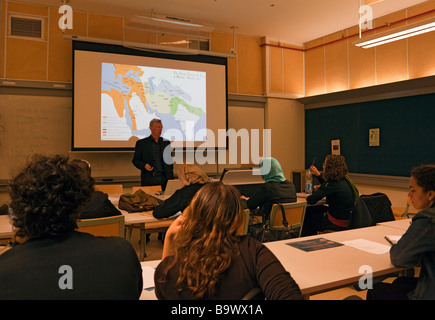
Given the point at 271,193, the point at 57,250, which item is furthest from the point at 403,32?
the point at 57,250

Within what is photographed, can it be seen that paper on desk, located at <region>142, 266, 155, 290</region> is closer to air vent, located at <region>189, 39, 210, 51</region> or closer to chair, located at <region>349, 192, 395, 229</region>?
chair, located at <region>349, 192, 395, 229</region>

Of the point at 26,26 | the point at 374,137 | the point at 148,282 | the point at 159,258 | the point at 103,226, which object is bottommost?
the point at 159,258

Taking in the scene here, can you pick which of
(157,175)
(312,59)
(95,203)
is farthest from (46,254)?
(312,59)

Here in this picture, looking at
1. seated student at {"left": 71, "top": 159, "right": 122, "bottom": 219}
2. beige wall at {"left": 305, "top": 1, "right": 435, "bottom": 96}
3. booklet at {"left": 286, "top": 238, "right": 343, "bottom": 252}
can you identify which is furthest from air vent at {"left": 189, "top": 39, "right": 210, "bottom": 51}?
booklet at {"left": 286, "top": 238, "right": 343, "bottom": 252}

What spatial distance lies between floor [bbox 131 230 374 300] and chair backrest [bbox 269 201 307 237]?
71 cm

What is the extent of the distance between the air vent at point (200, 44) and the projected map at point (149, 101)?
587 millimetres

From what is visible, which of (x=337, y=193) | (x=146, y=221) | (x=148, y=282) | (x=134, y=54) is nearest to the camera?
(x=148, y=282)

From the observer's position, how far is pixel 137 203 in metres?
3.51

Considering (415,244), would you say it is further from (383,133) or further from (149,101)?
(149,101)

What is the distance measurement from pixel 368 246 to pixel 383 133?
429 centimetres

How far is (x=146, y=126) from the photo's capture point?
6.07m

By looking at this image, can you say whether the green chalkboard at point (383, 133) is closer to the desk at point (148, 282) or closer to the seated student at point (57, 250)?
the desk at point (148, 282)

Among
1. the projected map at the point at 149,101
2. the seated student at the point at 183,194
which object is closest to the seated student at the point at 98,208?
the seated student at the point at 183,194
